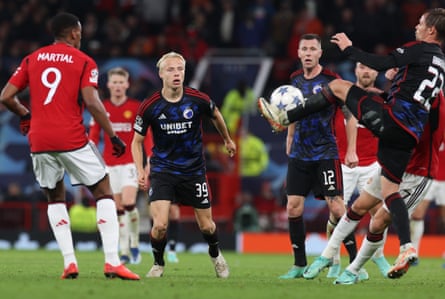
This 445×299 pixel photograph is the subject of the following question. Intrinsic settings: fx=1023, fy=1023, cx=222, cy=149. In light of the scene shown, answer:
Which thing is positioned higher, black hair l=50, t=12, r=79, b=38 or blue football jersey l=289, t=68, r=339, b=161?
black hair l=50, t=12, r=79, b=38

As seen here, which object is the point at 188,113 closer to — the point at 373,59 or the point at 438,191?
the point at 373,59

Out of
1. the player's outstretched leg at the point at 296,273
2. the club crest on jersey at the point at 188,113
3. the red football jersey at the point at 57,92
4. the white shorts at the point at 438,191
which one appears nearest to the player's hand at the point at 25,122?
the red football jersey at the point at 57,92

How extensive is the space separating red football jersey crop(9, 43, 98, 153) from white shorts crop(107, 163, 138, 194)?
17.1 feet

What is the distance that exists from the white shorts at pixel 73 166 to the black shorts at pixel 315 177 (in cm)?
244

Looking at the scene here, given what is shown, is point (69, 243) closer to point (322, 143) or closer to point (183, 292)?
point (183, 292)

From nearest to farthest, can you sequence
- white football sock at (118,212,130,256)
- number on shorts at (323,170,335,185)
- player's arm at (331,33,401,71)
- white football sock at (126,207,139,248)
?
player's arm at (331,33,401,71) → number on shorts at (323,170,335,185) → white football sock at (118,212,130,256) → white football sock at (126,207,139,248)

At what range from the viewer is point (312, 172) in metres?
10.7

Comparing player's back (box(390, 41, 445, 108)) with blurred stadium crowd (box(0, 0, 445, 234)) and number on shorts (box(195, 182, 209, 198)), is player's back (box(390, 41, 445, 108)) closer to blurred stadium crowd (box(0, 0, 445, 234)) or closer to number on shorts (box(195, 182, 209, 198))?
number on shorts (box(195, 182, 209, 198))

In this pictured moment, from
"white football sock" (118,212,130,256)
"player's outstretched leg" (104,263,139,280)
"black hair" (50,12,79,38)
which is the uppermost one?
"black hair" (50,12,79,38)

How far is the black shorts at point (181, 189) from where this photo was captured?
10.1 m

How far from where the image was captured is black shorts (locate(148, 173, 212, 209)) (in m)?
10.1

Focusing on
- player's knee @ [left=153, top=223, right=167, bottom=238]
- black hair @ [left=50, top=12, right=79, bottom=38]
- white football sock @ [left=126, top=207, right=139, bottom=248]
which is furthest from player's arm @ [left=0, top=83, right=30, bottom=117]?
white football sock @ [left=126, top=207, right=139, bottom=248]

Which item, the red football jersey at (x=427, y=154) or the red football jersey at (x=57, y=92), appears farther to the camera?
the red football jersey at (x=427, y=154)

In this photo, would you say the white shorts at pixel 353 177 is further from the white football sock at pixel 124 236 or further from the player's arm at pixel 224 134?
the white football sock at pixel 124 236
